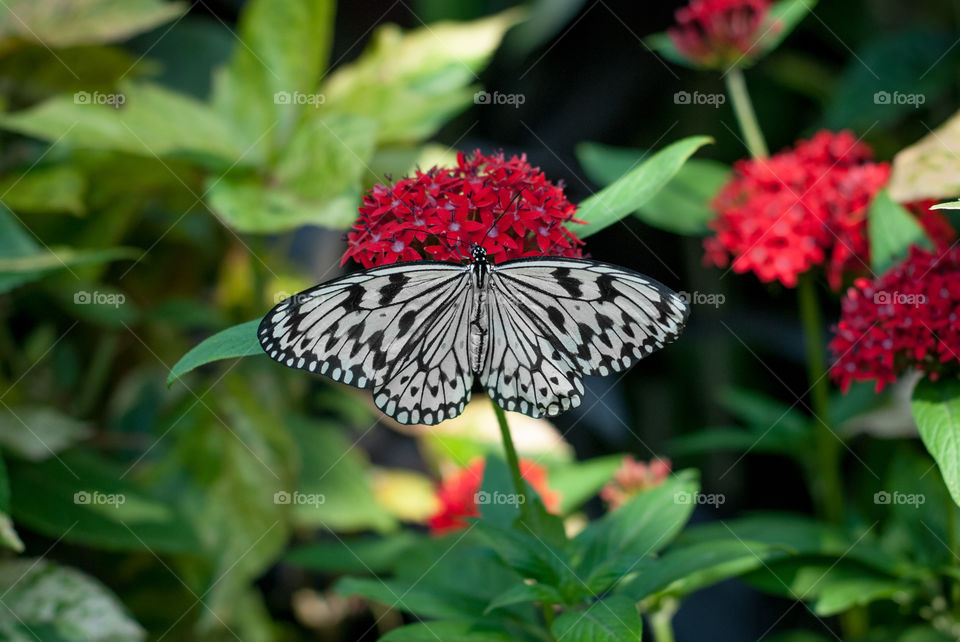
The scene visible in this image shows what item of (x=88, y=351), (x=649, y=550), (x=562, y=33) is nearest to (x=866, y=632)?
(x=649, y=550)

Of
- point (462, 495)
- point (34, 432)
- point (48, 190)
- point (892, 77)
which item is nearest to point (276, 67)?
point (48, 190)

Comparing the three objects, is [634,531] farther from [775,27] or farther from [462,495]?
[775,27]

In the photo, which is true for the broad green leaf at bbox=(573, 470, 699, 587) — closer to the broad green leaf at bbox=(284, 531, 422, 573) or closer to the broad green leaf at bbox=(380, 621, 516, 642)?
the broad green leaf at bbox=(380, 621, 516, 642)

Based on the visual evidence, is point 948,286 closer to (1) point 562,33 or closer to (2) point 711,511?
(2) point 711,511

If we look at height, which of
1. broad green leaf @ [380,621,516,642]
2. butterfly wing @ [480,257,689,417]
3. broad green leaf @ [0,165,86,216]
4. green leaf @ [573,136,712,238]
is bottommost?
broad green leaf @ [380,621,516,642]

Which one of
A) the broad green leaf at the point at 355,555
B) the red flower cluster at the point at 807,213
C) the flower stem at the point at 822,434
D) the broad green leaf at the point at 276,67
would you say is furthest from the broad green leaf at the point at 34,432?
the flower stem at the point at 822,434

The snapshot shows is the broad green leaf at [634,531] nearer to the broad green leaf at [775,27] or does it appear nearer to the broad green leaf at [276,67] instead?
the broad green leaf at [775,27]

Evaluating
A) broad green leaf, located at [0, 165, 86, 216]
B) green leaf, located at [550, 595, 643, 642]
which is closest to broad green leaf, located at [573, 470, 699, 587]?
green leaf, located at [550, 595, 643, 642]
